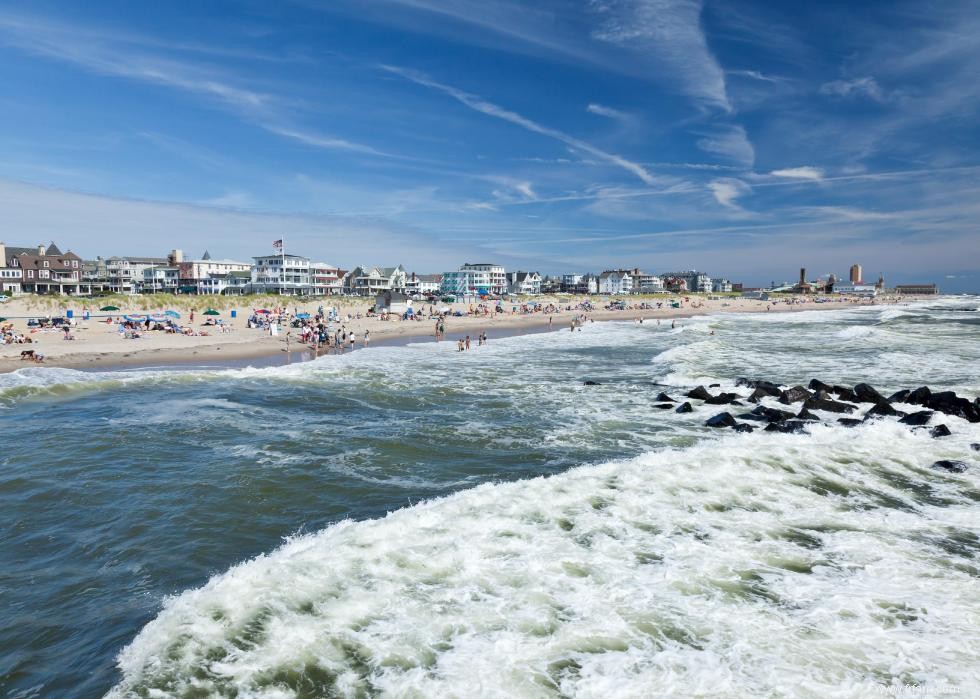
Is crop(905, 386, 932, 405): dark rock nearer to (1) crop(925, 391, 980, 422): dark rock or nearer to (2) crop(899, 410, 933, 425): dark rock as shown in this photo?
(1) crop(925, 391, 980, 422): dark rock

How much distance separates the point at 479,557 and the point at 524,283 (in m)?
160

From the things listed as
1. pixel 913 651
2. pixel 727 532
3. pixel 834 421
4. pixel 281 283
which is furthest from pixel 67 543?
pixel 281 283

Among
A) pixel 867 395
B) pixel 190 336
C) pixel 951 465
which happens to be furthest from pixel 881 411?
pixel 190 336

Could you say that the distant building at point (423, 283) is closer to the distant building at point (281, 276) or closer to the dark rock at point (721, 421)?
the distant building at point (281, 276)

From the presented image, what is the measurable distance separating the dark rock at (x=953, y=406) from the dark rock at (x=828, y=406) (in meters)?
2.53

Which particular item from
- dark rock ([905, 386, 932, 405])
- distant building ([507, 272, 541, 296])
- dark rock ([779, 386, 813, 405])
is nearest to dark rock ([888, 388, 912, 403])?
dark rock ([905, 386, 932, 405])

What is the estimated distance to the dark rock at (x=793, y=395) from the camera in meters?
19.6

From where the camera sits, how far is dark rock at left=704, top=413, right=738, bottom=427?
16.5 metres

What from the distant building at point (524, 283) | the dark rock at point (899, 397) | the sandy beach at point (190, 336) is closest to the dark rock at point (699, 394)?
the dark rock at point (899, 397)

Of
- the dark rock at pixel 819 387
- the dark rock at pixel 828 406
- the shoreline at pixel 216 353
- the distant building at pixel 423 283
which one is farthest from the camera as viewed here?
the distant building at pixel 423 283

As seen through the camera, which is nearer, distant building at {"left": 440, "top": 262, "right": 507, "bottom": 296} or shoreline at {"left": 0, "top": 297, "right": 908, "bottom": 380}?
shoreline at {"left": 0, "top": 297, "right": 908, "bottom": 380}

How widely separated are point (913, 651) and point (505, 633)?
178 inches

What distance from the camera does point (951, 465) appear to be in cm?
1254

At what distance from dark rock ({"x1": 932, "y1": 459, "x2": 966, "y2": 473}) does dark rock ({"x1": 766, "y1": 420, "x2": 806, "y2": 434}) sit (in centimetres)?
327
